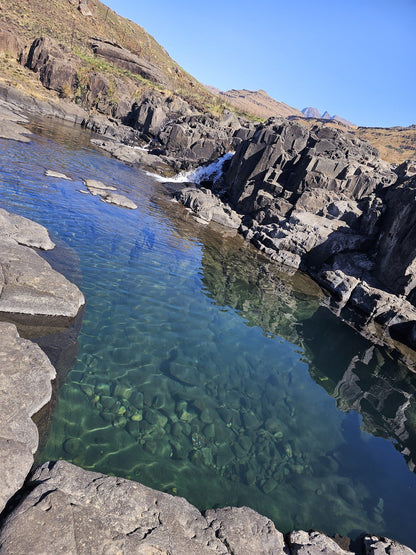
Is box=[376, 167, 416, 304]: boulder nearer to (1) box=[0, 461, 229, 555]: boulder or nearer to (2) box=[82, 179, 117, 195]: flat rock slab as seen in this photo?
(1) box=[0, 461, 229, 555]: boulder

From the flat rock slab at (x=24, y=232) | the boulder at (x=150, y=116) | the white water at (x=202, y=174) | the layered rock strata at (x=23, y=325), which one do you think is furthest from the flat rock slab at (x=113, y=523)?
the boulder at (x=150, y=116)

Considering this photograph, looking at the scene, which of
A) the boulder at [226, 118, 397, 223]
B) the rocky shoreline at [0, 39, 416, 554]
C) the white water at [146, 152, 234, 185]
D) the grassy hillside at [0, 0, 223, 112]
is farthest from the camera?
the grassy hillside at [0, 0, 223, 112]

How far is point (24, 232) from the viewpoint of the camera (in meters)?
12.9

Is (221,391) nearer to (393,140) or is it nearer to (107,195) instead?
(107,195)

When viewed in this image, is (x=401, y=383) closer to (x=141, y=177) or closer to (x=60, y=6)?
(x=141, y=177)

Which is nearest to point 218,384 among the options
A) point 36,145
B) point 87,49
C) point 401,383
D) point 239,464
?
point 239,464

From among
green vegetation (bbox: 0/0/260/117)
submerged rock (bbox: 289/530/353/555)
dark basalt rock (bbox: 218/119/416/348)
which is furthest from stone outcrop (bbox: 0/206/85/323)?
green vegetation (bbox: 0/0/260/117)

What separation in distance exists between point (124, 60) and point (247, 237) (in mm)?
93993

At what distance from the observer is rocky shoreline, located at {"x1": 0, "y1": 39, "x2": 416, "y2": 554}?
184 inches

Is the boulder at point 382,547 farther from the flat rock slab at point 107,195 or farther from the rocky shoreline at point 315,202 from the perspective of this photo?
the flat rock slab at point 107,195

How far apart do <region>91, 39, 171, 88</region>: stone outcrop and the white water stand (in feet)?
212

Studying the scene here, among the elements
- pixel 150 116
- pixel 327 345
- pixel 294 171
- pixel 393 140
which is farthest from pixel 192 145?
pixel 393 140

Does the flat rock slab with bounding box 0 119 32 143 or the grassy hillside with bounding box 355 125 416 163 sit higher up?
the grassy hillside with bounding box 355 125 416 163

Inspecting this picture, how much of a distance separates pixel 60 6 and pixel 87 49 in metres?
24.4
